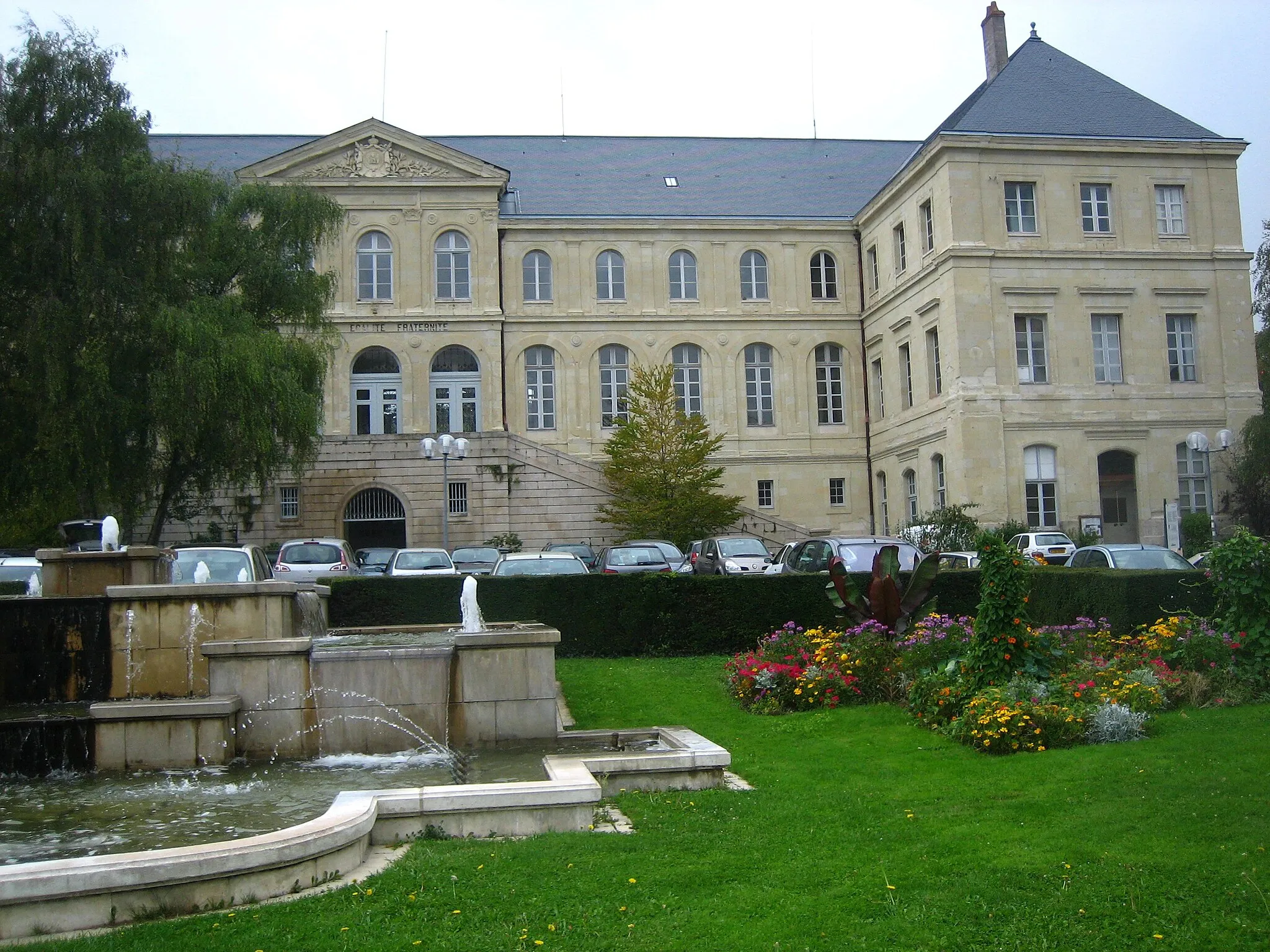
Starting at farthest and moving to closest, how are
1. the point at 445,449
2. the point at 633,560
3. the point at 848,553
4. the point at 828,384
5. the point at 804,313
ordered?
the point at 828,384
the point at 804,313
the point at 445,449
the point at 633,560
the point at 848,553

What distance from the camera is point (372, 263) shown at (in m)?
45.4

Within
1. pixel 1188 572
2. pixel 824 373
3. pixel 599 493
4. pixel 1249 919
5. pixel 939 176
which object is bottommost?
pixel 1249 919

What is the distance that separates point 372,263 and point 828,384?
19.1 meters

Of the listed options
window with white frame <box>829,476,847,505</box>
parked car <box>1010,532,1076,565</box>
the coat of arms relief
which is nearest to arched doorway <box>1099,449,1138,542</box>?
parked car <box>1010,532,1076,565</box>

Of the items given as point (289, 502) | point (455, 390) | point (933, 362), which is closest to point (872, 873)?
point (933, 362)

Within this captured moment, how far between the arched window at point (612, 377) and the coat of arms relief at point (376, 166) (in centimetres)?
934

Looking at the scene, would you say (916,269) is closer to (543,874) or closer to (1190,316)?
Result: (1190,316)

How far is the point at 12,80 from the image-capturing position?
28.3m

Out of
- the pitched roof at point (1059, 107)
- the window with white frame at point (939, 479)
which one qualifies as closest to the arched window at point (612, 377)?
the window with white frame at point (939, 479)

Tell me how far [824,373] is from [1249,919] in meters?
42.9

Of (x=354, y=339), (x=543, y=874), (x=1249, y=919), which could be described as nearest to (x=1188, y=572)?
(x=1249, y=919)

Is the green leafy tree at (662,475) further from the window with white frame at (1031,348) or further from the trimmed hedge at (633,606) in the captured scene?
the trimmed hedge at (633,606)

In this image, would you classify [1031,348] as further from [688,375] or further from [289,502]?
[289,502]

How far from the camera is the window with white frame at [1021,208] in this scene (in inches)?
1500
